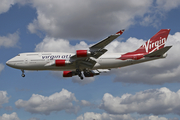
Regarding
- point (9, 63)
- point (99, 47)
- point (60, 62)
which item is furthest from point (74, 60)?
point (9, 63)

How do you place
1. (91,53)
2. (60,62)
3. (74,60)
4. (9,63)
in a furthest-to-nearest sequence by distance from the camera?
(9,63) → (74,60) → (60,62) → (91,53)

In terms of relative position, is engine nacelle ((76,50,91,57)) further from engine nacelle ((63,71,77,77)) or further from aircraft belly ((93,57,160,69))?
engine nacelle ((63,71,77,77))

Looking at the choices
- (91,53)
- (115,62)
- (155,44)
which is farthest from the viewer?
(155,44)

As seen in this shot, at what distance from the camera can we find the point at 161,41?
54.2 meters

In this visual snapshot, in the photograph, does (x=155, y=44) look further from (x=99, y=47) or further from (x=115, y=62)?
(x=99, y=47)

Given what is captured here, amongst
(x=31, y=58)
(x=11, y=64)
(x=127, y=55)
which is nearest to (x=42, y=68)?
(x=31, y=58)

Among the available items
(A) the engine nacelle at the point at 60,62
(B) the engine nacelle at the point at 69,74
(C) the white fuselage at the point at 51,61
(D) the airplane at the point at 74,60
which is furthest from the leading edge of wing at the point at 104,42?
(B) the engine nacelle at the point at 69,74

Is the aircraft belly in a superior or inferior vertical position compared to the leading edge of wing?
inferior

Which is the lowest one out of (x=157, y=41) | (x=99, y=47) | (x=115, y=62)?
(x=115, y=62)

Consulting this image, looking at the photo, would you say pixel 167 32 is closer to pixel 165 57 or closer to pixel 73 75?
pixel 165 57

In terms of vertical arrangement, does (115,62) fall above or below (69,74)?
below

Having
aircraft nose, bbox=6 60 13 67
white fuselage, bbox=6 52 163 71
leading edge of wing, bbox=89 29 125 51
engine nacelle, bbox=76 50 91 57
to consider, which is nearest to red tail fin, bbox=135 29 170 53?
white fuselage, bbox=6 52 163 71

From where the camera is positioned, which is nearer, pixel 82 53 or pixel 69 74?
pixel 82 53

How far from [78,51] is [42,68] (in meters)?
10.1
